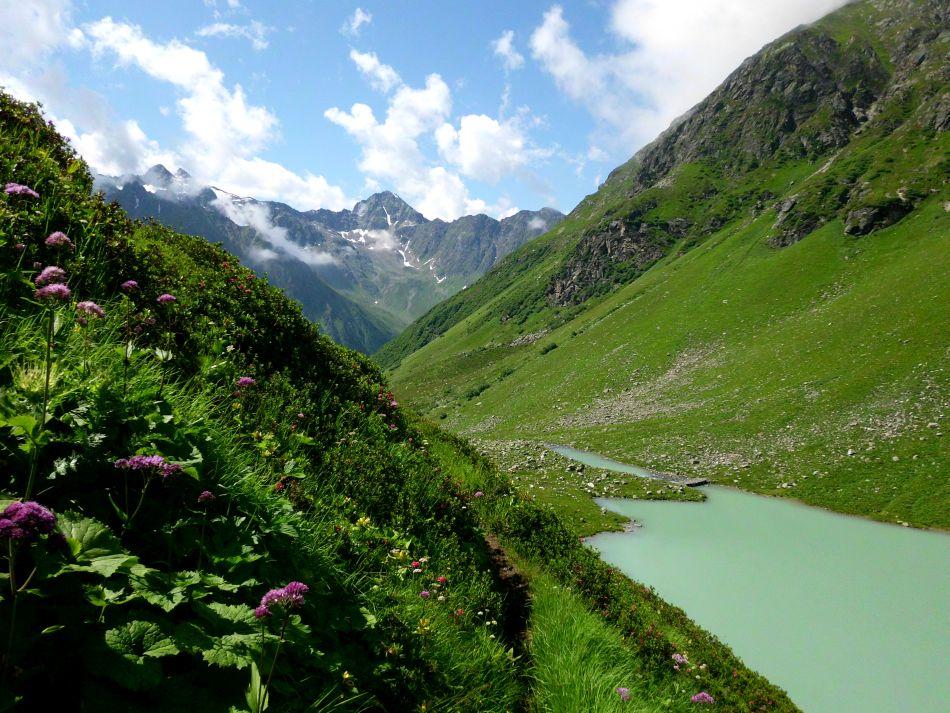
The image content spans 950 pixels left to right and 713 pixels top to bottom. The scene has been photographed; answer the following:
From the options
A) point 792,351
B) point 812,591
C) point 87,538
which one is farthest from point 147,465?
point 792,351

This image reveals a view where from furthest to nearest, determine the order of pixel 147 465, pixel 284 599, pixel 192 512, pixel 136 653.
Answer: pixel 192 512 < pixel 147 465 < pixel 284 599 < pixel 136 653

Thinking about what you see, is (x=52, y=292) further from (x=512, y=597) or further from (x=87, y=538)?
(x=512, y=597)

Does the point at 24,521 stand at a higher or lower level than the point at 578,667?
higher

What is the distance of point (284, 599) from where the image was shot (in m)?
3.10

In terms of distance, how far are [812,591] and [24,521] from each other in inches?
1190

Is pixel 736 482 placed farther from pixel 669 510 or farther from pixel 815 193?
pixel 815 193

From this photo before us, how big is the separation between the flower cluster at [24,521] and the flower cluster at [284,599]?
122 cm

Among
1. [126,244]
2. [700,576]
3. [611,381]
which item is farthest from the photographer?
[611,381]

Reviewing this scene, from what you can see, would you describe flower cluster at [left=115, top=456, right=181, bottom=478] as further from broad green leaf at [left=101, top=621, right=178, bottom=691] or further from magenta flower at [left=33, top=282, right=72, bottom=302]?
magenta flower at [left=33, top=282, right=72, bottom=302]

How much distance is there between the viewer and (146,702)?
2.77 m

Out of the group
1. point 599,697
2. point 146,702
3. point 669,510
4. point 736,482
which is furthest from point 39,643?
point 736,482

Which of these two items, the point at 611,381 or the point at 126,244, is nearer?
the point at 126,244

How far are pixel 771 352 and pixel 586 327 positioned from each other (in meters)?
65.6

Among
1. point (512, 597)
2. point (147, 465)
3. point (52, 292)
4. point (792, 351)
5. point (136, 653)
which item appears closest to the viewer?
point (136, 653)
